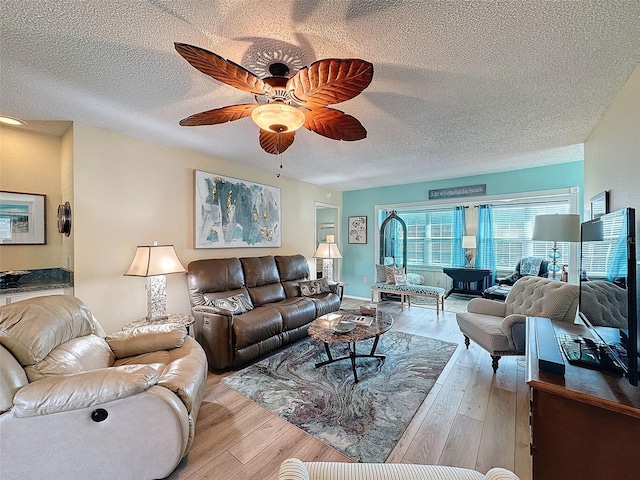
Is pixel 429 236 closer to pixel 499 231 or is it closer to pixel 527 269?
pixel 499 231

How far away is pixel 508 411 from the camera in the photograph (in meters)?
2.03

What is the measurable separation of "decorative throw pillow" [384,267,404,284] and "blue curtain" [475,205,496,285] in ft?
7.03

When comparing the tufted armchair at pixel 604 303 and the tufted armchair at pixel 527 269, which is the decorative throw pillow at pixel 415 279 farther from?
the tufted armchair at pixel 604 303

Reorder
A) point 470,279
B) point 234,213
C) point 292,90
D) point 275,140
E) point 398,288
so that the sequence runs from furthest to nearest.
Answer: point 470,279, point 398,288, point 234,213, point 275,140, point 292,90

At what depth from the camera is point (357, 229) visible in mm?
6043

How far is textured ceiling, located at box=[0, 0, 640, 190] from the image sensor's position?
127cm

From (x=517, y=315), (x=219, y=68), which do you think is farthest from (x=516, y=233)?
(x=219, y=68)

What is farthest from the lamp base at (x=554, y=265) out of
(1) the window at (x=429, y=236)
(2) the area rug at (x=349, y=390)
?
(2) the area rug at (x=349, y=390)

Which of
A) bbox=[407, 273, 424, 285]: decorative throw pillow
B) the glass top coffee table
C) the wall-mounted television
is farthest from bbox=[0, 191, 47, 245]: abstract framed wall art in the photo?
bbox=[407, 273, 424, 285]: decorative throw pillow

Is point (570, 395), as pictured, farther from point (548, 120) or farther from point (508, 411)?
point (548, 120)

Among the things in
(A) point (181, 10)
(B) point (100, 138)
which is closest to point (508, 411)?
(A) point (181, 10)

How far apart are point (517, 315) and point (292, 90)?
2.77 metres

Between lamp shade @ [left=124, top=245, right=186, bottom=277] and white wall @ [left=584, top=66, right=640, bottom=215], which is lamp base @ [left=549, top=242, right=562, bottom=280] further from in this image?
lamp shade @ [left=124, top=245, right=186, bottom=277]

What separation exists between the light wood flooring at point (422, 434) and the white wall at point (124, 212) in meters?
1.30
